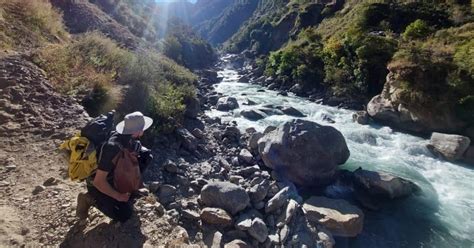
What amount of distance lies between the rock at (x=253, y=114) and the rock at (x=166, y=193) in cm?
1060

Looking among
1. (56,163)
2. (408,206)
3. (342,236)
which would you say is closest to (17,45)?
(56,163)

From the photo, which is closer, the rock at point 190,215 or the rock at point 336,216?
the rock at point 190,215

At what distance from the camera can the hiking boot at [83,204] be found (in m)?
4.77

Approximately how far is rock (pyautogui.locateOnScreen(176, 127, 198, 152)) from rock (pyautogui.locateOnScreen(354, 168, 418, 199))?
5947mm

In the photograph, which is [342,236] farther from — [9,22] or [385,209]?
[9,22]

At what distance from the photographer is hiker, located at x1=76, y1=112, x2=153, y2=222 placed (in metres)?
4.04

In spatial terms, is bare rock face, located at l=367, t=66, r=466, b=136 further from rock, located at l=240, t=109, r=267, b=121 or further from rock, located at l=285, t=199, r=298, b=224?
rock, located at l=285, t=199, r=298, b=224

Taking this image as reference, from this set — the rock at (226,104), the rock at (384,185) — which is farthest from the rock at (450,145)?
the rock at (226,104)

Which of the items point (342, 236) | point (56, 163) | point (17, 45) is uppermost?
point (17, 45)

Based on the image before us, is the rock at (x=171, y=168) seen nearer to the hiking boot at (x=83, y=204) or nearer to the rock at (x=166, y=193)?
the rock at (x=166, y=193)

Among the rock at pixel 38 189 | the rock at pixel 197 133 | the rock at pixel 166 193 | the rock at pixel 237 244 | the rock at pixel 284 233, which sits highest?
the rock at pixel 38 189

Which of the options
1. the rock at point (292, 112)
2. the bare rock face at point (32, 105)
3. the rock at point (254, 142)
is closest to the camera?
the bare rock face at point (32, 105)

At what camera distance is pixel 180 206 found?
24.5 feet

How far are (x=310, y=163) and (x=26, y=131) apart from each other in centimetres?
825
